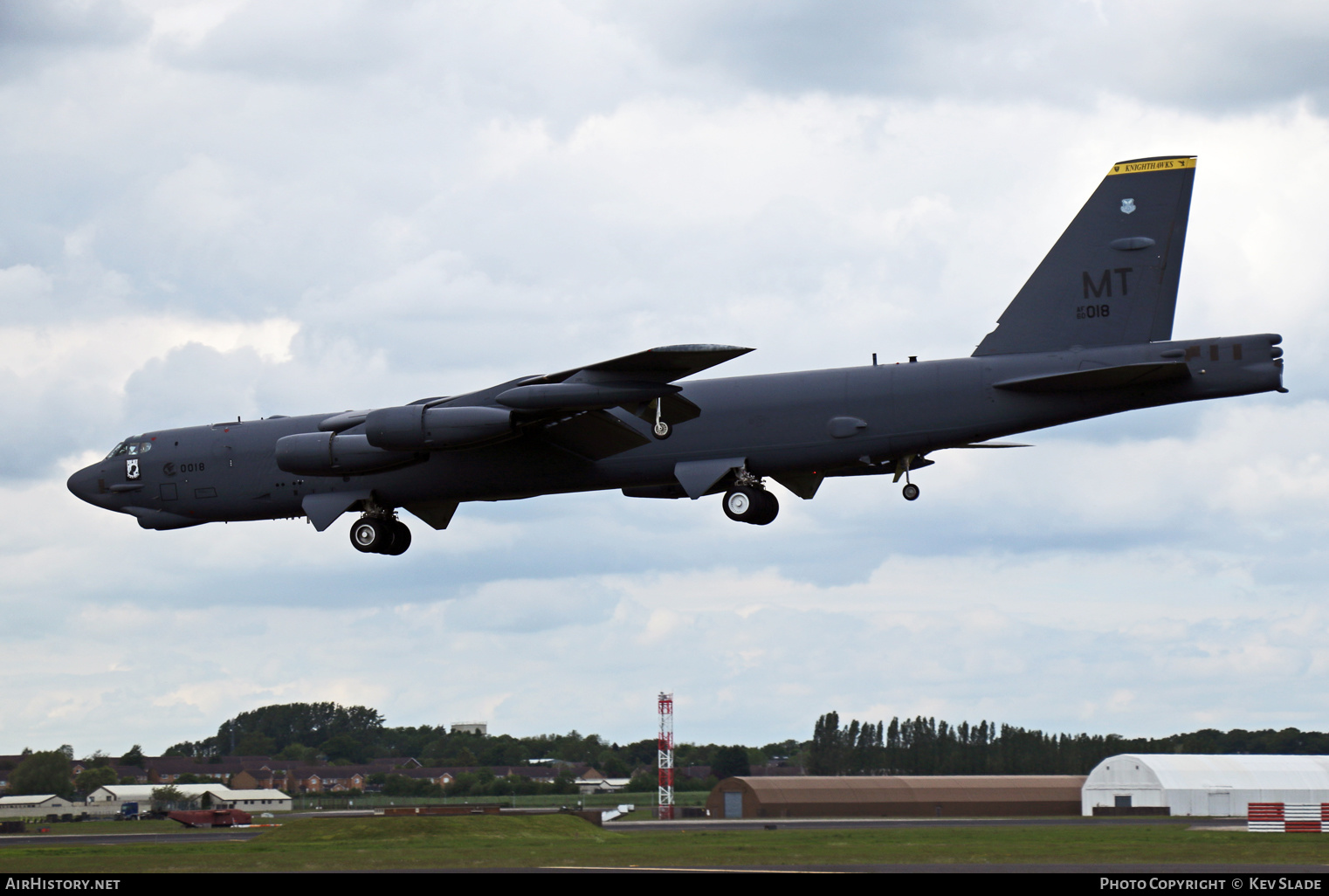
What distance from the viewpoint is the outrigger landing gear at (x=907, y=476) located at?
30.7 m

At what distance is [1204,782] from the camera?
79812 mm

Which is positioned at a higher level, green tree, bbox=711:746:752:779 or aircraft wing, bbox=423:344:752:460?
aircraft wing, bbox=423:344:752:460

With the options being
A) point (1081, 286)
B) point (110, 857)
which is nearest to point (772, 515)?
point (1081, 286)

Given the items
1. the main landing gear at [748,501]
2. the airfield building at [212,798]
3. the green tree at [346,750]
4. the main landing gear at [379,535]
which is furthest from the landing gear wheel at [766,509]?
the green tree at [346,750]

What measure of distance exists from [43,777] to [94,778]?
8361 millimetres

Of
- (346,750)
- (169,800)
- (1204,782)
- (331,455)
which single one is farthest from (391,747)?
(331,455)

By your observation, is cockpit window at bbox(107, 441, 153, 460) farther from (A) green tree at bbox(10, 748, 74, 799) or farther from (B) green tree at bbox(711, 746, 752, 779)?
(A) green tree at bbox(10, 748, 74, 799)

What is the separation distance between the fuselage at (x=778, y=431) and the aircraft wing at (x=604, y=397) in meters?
0.54

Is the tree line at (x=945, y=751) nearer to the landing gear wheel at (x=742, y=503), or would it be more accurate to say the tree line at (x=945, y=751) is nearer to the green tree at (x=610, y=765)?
the green tree at (x=610, y=765)

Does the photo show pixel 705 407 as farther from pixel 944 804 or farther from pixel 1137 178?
pixel 944 804

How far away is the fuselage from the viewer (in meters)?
29.3

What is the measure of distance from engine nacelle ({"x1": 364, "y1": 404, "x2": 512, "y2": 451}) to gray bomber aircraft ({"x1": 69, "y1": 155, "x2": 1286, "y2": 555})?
0.14ft

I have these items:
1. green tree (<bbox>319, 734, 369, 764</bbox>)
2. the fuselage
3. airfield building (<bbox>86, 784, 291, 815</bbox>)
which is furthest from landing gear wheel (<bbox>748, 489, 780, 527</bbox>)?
green tree (<bbox>319, 734, 369, 764</bbox>)

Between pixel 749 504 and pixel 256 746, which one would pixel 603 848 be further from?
pixel 256 746
